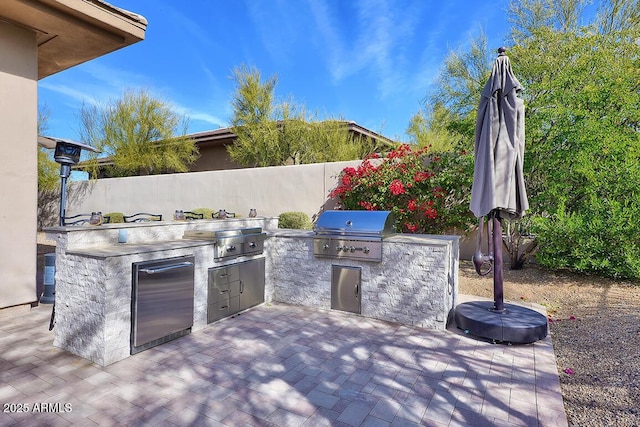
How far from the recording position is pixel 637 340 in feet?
11.1

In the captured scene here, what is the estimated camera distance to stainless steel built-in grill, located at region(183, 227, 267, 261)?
13.4 ft

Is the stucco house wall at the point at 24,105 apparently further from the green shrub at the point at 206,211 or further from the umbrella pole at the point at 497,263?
the umbrella pole at the point at 497,263

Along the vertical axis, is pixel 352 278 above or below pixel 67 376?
above

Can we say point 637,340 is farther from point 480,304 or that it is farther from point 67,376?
point 67,376

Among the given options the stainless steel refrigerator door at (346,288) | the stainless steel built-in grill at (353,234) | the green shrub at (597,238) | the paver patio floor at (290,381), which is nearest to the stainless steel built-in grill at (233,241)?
the stainless steel built-in grill at (353,234)

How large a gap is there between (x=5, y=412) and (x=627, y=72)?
9467 millimetres

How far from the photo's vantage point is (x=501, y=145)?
359 cm

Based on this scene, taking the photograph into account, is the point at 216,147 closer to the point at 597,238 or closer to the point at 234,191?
the point at 234,191

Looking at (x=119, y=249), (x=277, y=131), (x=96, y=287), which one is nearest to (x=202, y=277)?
(x=119, y=249)

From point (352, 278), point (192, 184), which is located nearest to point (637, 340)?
point (352, 278)

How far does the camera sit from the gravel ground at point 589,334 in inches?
96.1

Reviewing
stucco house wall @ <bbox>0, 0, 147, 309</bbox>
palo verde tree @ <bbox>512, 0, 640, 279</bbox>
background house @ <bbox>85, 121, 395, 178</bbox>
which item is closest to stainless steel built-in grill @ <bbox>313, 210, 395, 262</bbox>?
palo verde tree @ <bbox>512, 0, 640, 279</bbox>

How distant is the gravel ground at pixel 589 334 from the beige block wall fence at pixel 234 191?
1.85 m

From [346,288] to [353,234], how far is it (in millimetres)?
748
